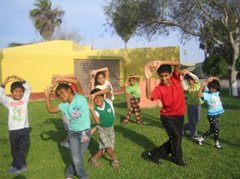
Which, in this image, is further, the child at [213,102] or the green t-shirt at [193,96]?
the green t-shirt at [193,96]

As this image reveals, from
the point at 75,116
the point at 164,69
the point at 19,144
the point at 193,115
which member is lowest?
the point at 19,144

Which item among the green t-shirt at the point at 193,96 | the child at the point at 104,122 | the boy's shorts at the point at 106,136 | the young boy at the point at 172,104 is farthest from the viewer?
the green t-shirt at the point at 193,96

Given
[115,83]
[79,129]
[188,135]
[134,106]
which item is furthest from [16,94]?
[115,83]

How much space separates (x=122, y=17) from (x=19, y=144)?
58.1 ft

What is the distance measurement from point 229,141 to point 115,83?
2207 cm

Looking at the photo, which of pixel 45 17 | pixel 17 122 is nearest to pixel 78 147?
pixel 17 122

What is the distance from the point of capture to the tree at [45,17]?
4678cm

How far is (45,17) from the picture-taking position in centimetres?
4703

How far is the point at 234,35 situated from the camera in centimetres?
2386

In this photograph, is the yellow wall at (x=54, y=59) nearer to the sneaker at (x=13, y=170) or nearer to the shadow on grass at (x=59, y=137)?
the shadow on grass at (x=59, y=137)

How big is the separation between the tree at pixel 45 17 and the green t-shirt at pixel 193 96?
40.0 meters

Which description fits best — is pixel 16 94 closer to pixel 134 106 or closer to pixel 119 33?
pixel 134 106

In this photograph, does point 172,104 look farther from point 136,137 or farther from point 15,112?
point 136,137

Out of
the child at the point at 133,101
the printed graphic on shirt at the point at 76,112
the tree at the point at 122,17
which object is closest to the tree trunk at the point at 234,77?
the tree at the point at 122,17
